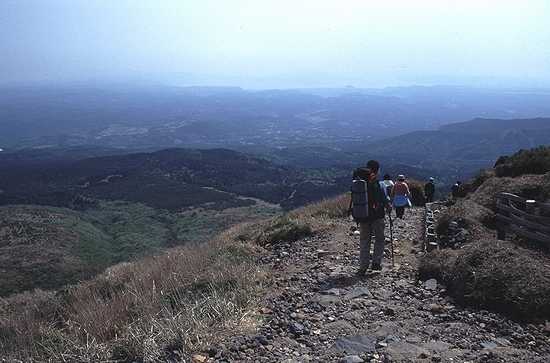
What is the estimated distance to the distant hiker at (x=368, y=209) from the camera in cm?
786

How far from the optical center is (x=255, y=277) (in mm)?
7008

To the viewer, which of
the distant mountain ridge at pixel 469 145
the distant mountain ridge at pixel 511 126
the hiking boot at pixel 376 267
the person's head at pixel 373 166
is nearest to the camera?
the hiking boot at pixel 376 267

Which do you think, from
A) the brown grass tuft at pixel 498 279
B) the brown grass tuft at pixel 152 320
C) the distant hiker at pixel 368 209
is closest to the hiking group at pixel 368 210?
the distant hiker at pixel 368 209

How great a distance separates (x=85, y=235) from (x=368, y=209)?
53.7 metres

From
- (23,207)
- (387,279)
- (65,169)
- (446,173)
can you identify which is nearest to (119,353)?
(387,279)

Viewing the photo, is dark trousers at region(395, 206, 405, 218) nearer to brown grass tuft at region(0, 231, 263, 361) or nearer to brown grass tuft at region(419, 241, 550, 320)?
brown grass tuft at region(419, 241, 550, 320)

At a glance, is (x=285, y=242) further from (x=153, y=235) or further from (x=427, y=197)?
(x=153, y=235)

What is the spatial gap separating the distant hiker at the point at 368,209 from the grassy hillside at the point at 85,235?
21.9m

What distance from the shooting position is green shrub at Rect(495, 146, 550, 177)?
14688 millimetres

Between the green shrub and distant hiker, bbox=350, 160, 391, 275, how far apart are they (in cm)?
887

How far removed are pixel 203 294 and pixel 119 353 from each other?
166 centimetres

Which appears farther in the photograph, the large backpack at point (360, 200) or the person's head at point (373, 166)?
the person's head at point (373, 166)

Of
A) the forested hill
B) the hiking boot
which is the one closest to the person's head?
the hiking boot

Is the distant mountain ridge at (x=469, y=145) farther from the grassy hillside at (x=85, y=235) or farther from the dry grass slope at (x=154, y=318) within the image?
the dry grass slope at (x=154, y=318)
